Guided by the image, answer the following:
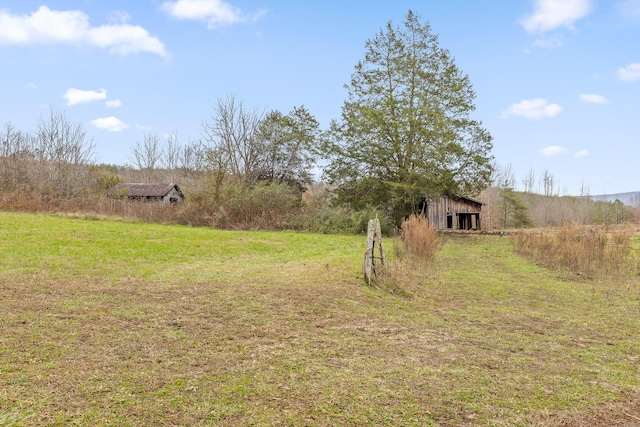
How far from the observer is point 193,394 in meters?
3.55

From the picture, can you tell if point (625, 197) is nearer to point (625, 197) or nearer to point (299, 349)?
point (625, 197)

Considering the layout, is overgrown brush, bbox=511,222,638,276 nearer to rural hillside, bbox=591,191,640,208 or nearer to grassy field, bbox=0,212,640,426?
grassy field, bbox=0,212,640,426

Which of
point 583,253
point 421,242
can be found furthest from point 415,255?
point 583,253

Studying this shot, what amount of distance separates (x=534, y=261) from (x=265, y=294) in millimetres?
11498

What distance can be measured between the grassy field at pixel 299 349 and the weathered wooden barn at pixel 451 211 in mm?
22024

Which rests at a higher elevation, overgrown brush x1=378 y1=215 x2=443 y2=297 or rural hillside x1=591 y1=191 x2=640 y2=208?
rural hillside x1=591 y1=191 x2=640 y2=208

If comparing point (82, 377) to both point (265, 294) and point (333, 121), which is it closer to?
point (265, 294)

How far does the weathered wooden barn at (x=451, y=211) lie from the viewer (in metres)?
31.8

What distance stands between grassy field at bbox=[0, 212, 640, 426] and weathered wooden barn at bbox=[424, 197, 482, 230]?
2202 centimetres

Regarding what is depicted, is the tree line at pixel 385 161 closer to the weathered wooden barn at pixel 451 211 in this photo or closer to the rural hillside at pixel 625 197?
the weathered wooden barn at pixel 451 211

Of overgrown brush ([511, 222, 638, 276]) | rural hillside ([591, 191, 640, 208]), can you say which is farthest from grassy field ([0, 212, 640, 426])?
rural hillside ([591, 191, 640, 208])

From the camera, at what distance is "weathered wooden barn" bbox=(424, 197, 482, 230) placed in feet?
104

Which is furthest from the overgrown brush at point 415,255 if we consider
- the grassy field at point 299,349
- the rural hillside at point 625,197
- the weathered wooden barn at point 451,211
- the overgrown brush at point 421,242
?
the rural hillside at point 625,197

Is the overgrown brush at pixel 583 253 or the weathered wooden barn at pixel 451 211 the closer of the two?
the overgrown brush at pixel 583 253
